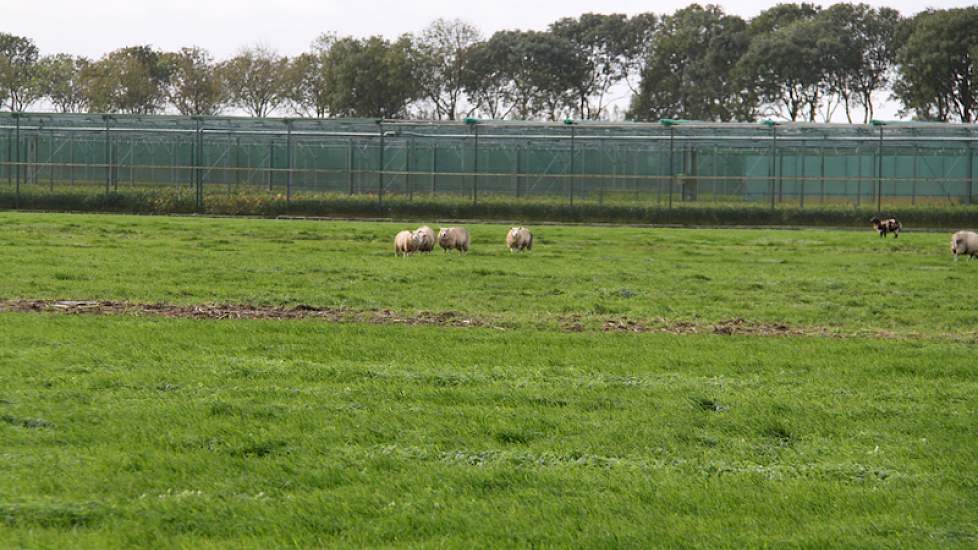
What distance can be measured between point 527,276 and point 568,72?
231ft

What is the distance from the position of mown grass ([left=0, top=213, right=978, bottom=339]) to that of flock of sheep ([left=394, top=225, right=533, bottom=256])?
0.44 meters

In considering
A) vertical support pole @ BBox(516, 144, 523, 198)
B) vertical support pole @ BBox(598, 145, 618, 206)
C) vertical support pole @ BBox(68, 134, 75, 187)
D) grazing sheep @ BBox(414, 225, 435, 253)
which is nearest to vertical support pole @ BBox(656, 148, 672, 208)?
vertical support pole @ BBox(598, 145, 618, 206)

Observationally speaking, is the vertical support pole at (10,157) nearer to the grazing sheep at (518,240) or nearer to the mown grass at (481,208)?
the mown grass at (481,208)

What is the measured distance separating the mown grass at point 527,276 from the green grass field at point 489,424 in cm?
16

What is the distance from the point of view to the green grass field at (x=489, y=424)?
19.6 ft

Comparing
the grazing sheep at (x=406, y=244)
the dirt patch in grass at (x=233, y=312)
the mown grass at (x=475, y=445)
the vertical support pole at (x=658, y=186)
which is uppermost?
the vertical support pole at (x=658, y=186)

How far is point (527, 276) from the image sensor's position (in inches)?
790

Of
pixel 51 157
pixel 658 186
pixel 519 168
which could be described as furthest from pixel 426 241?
pixel 51 157

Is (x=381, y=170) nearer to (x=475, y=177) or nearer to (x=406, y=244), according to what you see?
(x=475, y=177)

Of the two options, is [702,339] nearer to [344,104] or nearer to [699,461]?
[699,461]

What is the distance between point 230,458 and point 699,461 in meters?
2.66

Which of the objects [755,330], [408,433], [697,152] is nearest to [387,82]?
[697,152]

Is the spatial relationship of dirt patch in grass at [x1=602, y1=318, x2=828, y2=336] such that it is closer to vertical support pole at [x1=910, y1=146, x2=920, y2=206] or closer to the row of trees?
vertical support pole at [x1=910, y1=146, x2=920, y2=206]

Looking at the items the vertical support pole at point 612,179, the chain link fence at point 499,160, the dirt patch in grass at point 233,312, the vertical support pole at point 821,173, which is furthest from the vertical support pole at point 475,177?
the dirt patch in grass at point 233,312
